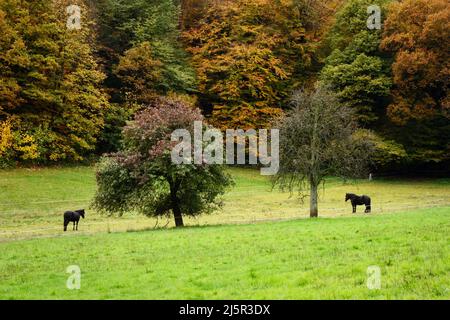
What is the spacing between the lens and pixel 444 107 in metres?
49.1

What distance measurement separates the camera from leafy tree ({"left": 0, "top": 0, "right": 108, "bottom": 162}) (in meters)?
44.9

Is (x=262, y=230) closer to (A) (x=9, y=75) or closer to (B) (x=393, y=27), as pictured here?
(A) (x=9, y=75)

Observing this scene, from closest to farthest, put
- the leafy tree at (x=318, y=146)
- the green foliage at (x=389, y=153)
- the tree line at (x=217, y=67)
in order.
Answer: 1. the leafy tree at (x=318, y=146)
2. the tree line at (x=217, y=67)
3. the green foliage at (x=389, y=153)

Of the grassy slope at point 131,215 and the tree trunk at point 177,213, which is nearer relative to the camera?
the tree trunk at point 177,213

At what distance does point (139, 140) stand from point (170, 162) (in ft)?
7.74

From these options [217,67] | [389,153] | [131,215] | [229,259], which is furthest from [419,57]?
[229,259]

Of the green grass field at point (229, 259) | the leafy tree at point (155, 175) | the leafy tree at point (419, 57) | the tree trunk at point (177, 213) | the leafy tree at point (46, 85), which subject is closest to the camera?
the green grass field at point (229, 259)

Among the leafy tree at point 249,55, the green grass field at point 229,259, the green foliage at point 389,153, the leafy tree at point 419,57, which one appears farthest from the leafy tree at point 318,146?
the leafy tree at point 249,55

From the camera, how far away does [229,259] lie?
48.8ft

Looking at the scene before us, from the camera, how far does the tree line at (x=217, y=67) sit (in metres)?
46.8

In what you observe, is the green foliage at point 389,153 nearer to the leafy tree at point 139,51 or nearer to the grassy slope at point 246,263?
the leafy tree at point 139,51

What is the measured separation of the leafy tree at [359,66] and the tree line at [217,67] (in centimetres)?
15

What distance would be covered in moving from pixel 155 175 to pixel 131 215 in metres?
8.45

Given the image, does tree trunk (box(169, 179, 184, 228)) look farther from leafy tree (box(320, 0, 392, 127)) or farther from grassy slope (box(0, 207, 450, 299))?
leafy tree (box(320, 0, 392, 127))
